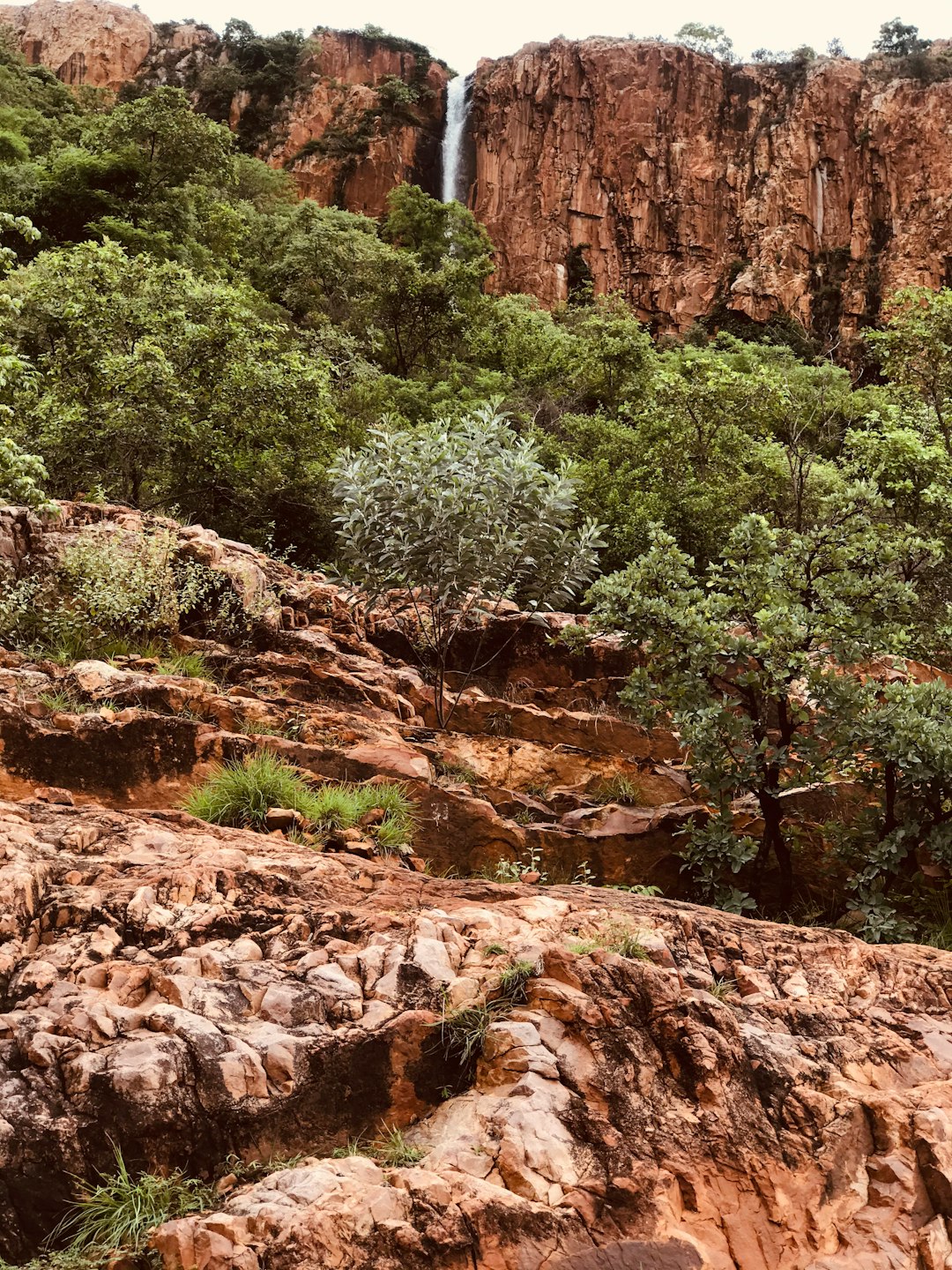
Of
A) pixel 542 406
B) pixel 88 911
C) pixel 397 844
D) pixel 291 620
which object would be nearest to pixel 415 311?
pixel 542 406

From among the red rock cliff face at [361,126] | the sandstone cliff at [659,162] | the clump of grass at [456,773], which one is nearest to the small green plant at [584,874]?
the clump of grass at [456,773]

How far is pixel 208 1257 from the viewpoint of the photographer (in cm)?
277

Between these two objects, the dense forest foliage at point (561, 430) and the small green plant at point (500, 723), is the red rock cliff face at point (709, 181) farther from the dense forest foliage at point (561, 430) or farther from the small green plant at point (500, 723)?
the small green plant at point (500, 723)

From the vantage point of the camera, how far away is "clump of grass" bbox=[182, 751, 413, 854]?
5559 mm

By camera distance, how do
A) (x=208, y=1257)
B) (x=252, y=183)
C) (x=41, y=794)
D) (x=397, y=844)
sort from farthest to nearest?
(x=252, y=183)
(x=397, y=844)
(x=41, y=794)
(x=208, y=1257)

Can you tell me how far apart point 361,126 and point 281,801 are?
49264 mm

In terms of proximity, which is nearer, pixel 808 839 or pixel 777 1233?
pixel 777 1233

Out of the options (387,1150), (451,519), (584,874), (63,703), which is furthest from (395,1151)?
(451,519)

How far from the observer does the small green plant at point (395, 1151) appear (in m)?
3.21

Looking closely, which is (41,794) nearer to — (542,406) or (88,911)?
(88,911)

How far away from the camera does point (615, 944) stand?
4191mm

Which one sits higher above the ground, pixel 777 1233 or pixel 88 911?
pixel 88 911

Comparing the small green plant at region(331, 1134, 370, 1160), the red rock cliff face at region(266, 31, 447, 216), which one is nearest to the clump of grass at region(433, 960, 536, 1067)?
the small green plant at region(331, 1134, 370, 1160)

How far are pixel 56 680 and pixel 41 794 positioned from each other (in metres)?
1.32
